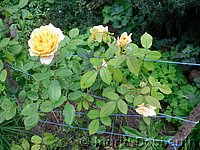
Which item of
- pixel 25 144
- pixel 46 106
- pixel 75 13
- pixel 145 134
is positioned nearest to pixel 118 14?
pixel 75 13

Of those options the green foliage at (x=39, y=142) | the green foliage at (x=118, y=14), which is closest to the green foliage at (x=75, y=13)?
the green foliage at (x=118, y=14)

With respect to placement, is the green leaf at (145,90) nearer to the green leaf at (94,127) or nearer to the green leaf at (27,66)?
the green leaf at (94,127)

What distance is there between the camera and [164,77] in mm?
2426

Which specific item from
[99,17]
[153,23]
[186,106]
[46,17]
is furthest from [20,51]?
[46,17]

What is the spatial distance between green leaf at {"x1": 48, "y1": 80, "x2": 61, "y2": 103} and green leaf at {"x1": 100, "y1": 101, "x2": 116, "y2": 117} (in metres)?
0.20

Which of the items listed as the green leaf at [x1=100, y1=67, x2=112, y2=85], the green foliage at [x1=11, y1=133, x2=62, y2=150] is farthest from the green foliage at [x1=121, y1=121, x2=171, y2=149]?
the green leaf at [x1=100, y1=67, x2=112, y2=85]

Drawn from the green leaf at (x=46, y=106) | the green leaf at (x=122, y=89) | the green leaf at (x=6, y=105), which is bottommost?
the green leaf at (x=6, y=105)

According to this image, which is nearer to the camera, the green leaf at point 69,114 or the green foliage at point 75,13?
the green leaf at point 69,114

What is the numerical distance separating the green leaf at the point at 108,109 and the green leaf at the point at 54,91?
205 mm

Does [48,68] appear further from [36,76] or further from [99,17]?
[99,17]

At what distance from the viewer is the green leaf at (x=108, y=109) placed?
1392 millimetres

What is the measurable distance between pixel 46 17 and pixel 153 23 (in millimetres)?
1192

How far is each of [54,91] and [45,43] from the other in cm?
19

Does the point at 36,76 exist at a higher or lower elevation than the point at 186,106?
higher
